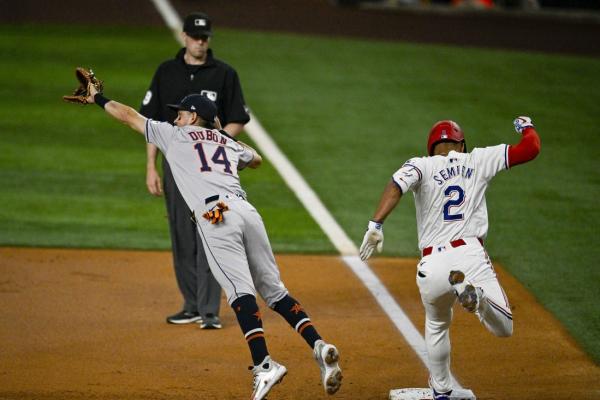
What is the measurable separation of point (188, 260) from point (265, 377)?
7.11 feet

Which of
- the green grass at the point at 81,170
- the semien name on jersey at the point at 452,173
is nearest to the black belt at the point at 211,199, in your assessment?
the semien name on jersey at the point at 452,173

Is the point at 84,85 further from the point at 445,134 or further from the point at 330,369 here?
the point at 330,369

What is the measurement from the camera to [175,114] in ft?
30.2

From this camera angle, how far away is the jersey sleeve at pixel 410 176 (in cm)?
706

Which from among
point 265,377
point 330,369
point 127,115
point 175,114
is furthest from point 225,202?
point 175,114

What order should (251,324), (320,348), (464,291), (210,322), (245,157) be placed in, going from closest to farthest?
(464,291) → (320,348) → (251,324) → (245,157) → (210,322)

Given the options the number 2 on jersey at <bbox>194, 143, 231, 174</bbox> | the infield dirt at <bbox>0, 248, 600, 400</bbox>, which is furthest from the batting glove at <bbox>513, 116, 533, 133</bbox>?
the number 2 on jersey at <bbox>194, 143, 231, 174</bbox>

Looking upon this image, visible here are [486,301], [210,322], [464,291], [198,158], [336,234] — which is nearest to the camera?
[464,291]

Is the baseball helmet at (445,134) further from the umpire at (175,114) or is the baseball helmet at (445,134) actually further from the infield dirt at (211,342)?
the umpire at (175,114)

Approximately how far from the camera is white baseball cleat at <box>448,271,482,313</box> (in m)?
6.73

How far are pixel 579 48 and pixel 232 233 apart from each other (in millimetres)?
18320

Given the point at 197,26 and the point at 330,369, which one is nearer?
the point at 330,369

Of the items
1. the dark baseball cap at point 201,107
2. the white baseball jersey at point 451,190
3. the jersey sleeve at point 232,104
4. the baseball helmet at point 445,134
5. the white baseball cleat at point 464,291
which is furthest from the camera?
the jersey sleeve at point 232,104

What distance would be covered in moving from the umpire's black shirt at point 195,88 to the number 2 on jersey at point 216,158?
4.77 feet
